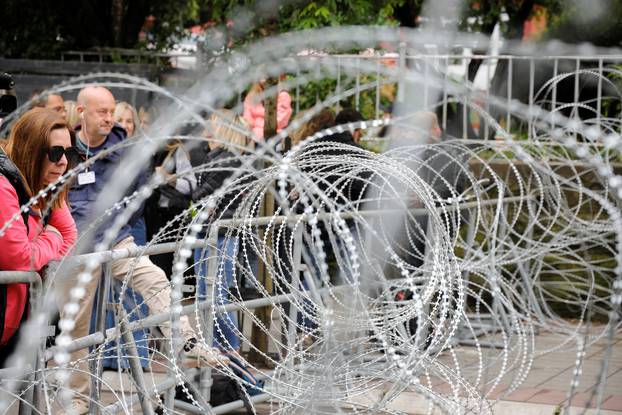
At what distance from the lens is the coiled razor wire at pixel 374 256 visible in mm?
3988

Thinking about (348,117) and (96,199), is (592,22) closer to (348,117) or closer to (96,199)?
(348,117)

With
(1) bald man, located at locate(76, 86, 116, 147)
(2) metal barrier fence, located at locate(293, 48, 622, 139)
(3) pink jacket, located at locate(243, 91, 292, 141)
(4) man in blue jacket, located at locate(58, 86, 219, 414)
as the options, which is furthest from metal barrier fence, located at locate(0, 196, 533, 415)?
(2) metal barrier fence, located at locate(293, 48, 622, 139)

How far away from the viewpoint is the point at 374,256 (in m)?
7.34

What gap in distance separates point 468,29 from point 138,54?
13.6 feet

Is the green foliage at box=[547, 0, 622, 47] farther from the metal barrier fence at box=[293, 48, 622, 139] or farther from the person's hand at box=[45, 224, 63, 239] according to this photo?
the person's hand at box=[45, 224, 63, 239]

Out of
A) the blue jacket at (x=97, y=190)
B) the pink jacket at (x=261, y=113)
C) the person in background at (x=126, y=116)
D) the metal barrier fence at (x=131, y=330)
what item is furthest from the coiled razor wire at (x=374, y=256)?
the person in background at (x=126, y=116)

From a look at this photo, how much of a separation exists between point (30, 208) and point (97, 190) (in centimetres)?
191

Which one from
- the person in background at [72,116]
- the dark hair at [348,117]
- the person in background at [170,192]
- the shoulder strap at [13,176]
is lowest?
the person in background at [170,192]

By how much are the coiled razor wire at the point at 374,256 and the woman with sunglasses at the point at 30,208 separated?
172 millimetres

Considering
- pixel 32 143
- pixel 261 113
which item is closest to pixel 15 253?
pixel 32 143

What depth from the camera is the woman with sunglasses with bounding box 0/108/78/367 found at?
4.70 meters

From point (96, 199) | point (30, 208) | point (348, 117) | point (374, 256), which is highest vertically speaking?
point (30, 208)

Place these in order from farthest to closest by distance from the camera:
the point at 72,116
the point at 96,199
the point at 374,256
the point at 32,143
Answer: the point at 72,116 < the point at 374,256 < the point at 96,199 < the point at 32,143

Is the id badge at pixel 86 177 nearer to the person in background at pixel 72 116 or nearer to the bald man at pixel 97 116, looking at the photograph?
the bald man at pixel 97 116
